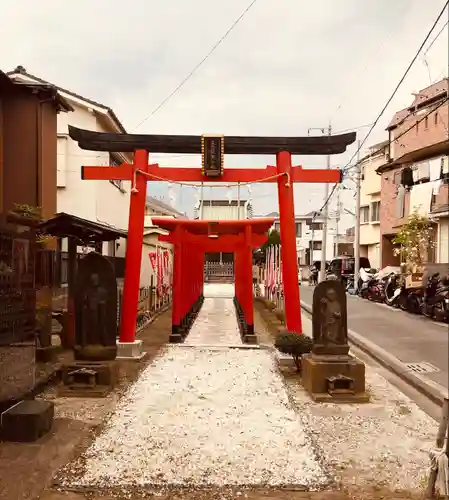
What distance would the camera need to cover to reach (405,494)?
3.83m

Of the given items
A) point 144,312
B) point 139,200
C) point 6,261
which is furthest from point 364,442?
point 144,312

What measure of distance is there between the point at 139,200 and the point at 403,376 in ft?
18.6

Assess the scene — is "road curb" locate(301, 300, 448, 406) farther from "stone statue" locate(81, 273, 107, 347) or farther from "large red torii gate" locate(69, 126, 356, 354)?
"stone statue" locate(81, 273, 107, 347)

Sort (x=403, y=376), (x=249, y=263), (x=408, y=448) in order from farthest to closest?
(x=249, y=263), (x=403, y=376), (x=408, y=448)

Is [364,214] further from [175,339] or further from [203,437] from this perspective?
[203,437]

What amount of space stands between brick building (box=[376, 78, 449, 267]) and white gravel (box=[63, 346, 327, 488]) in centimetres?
239

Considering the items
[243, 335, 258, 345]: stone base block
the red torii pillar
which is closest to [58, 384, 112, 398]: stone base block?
the red torii pillar

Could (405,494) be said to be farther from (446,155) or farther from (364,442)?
(446,155)

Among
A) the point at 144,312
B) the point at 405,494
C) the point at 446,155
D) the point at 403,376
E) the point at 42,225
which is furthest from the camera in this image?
the point at 144,312

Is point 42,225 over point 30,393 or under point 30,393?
over

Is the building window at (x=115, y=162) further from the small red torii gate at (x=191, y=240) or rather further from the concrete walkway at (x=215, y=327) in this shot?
the concrete walkway at (x=215, y=327)

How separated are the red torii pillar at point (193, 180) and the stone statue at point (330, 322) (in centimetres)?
244

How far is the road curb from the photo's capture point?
21.8 ft

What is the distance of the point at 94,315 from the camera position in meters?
7.12
